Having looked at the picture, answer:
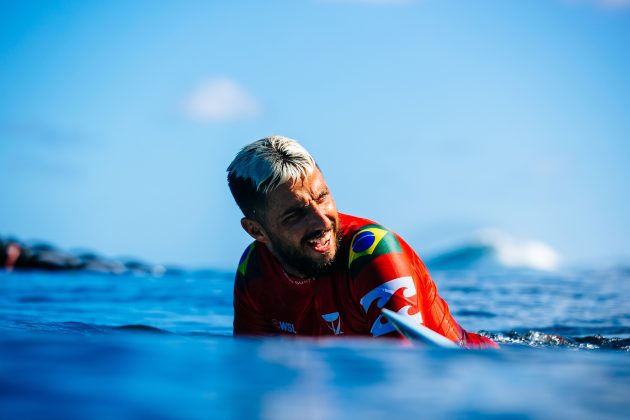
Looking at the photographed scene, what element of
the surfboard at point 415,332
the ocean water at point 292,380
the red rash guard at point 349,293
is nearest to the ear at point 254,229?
the red rash guard at point 349,293

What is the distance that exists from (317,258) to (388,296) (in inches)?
19.6

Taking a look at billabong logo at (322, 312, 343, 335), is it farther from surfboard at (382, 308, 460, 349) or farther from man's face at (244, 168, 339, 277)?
surfboard at (382, 308, 460, 349)

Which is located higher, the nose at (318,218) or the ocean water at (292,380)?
the nose at (318,218)

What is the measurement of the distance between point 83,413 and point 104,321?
684 centimetres

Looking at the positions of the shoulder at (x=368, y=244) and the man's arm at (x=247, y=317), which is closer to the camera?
the shoulder at (x=368, y=244)

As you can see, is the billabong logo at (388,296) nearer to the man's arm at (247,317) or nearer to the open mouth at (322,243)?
the open mouth at (322,243)

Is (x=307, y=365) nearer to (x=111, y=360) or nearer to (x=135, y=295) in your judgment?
(x=111, y=360)

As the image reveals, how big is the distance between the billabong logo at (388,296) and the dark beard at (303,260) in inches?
13.7

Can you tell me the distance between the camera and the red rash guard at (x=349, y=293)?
4.11 meters

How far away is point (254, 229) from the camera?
182 inches

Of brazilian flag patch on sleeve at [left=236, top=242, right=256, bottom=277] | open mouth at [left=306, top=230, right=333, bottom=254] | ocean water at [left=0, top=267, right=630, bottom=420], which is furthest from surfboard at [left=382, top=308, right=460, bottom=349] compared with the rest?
brazilian flag patch on sleeve at [left=236, top=242, right=256, bottom=277]

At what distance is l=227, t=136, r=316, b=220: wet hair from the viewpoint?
4277mm

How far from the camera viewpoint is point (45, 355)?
115 inches

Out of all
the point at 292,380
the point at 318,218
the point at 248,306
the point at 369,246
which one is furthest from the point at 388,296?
the point at 292,380
